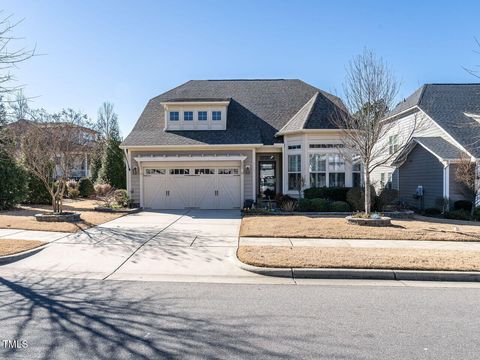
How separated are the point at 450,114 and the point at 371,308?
1817cm

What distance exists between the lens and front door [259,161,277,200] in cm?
2070

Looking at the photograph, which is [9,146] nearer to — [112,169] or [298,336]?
[112,169]

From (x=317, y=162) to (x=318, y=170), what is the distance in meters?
0.42

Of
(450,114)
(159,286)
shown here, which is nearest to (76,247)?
(159,286)

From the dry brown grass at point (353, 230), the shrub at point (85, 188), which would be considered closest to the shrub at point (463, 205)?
the dry brown grass at point (353, 230)

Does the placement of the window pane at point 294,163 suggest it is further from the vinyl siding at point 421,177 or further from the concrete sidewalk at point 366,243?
the concrete sidewalk at point 366,243

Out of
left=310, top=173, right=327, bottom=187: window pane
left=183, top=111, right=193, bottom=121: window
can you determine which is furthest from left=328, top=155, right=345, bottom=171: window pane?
left=183, top=111, right=193, bottom=121: window

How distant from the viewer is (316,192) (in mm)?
17453

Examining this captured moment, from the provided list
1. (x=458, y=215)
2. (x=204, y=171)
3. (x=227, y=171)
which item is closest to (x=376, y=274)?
(x=458, y=215)

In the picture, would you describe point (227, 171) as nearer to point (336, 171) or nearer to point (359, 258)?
point (336, 171)

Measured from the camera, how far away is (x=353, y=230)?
11.6 metres

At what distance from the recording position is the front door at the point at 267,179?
20.7m

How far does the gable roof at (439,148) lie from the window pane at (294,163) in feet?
17.0

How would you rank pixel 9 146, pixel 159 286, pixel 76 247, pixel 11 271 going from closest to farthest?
1. pixel 159 286
2. pixel 11 271
3. pixel 76 247
4. pixel 9 146
